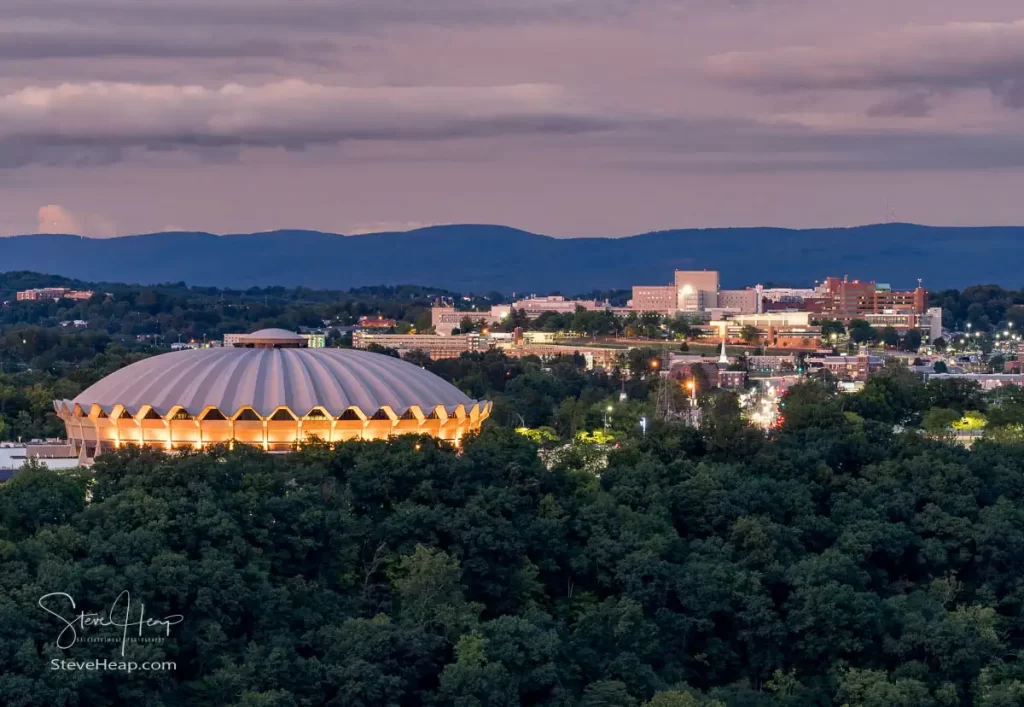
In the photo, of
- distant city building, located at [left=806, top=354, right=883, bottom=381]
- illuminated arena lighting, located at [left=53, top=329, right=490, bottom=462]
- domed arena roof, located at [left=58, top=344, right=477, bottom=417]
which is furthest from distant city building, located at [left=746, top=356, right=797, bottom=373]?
illuminated arena lighting, located at [left=53, top=329, right=490, bottom=462]

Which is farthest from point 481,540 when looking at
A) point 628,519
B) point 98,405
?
point 98,405

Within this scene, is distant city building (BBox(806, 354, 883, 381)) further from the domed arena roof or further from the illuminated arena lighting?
the illuminated arena lighting

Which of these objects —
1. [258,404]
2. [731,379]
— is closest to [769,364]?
[731,379]

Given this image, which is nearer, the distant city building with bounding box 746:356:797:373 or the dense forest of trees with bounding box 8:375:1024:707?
the dense forest of trees with bounding box 8:375:1024:707

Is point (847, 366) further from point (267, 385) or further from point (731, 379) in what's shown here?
point (267, 385)

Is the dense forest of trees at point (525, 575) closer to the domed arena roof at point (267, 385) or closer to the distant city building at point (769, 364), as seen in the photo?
the domed arena roof at point (267, 385)

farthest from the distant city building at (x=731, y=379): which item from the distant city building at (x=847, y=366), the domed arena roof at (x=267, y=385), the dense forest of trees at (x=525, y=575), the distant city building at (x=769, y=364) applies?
the domed arena roof at (x=267, y=385)

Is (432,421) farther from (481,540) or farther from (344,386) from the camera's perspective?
(481,540)
